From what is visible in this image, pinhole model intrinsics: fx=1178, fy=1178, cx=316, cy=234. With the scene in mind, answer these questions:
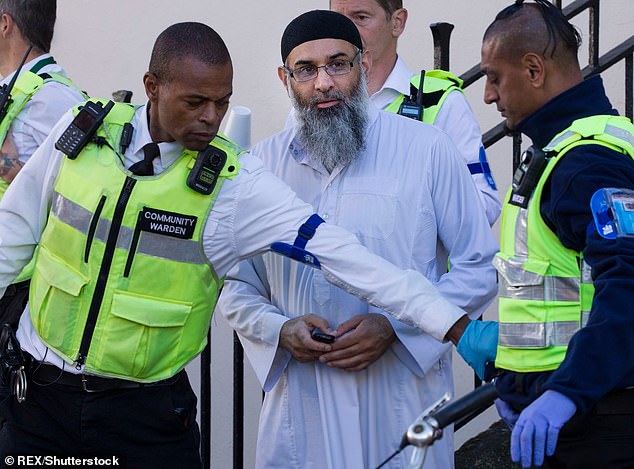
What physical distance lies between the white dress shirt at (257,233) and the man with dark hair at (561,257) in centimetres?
37

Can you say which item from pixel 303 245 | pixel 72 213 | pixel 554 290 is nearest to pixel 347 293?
pixel 303 245

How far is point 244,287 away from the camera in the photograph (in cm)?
374

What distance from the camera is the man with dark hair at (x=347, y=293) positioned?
351 centimetres

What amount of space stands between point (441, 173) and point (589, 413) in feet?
3.65

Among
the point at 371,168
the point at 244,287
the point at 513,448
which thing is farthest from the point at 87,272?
the point at 513,448

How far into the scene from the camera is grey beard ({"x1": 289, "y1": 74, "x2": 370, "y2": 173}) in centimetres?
359

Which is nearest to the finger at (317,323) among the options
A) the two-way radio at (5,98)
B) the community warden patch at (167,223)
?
the community warden patch at (167,223)

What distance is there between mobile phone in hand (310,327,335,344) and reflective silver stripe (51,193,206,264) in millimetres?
440

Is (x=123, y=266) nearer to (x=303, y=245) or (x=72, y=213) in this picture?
(x=72, y=213)

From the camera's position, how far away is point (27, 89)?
3900 millimetres

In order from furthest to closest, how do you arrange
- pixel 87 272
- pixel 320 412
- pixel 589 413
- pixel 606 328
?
pixel 320 412, pixel 87 272, pixel 589 413, pixel 606 328

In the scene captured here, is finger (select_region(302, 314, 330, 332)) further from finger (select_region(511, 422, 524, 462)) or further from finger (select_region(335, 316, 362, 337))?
finger (select_region(511, 422, 524, 462))

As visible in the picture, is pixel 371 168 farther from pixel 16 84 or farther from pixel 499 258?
pixel 16 84

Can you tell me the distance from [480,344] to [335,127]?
907 millimetres
